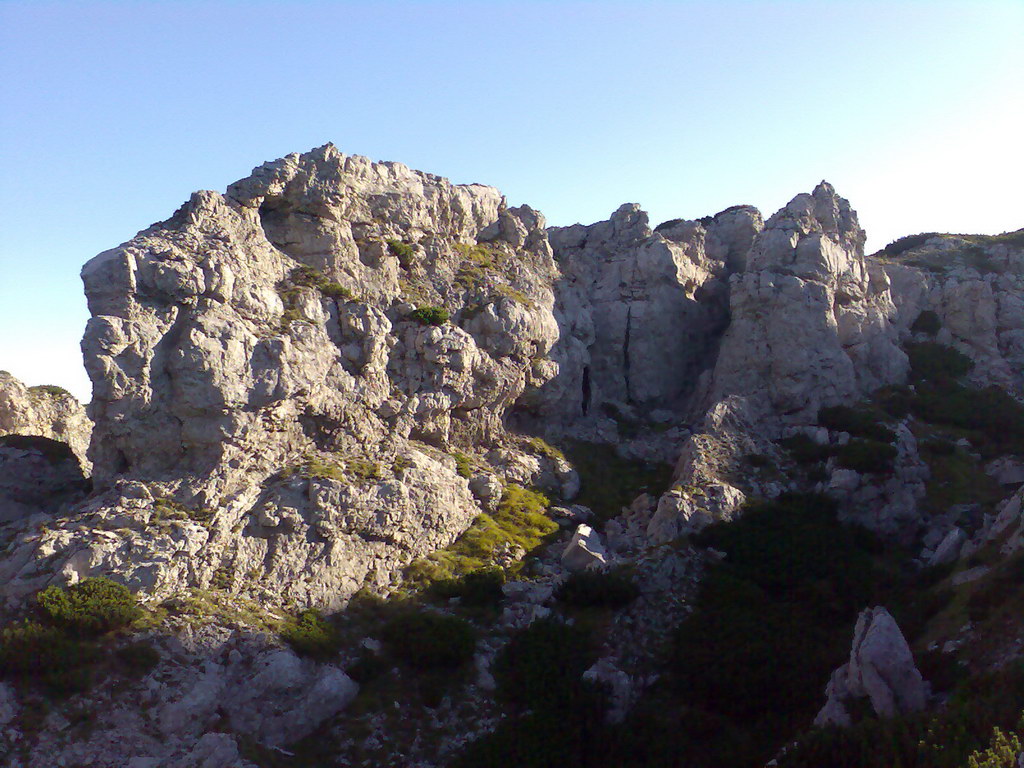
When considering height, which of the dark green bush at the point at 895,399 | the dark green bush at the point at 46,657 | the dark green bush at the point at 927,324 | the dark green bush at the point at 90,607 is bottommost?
the dark green bush at the point at 46,657

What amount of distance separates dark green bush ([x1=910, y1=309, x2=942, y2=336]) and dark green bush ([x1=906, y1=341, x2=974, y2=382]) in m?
2.06

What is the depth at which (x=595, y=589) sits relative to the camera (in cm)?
3008

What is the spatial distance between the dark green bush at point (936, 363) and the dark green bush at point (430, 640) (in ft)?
122

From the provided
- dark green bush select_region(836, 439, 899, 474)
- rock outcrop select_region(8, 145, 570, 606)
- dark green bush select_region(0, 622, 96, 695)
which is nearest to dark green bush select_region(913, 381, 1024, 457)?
dark green bush select_region(836, 439, 899, 474)

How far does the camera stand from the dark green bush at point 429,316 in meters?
39.9

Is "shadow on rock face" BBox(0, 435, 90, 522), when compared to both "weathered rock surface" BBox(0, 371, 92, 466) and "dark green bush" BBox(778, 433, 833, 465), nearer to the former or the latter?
"weathered rock surface" BBox(0, 371, 92, 466)

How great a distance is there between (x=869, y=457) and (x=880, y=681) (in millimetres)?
19478

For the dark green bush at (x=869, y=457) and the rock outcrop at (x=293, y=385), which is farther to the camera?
the dark green bush at (x=869, y=457)

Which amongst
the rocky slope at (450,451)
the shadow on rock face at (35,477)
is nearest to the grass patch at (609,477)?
the rocky slope at (450,451)

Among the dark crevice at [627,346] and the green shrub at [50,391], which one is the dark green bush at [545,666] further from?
the green shrub at [50,391]

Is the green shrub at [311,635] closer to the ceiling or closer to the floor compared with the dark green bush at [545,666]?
closer to the ceiling

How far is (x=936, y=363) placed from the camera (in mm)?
49781

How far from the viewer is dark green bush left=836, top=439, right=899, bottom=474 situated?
38.2 metres

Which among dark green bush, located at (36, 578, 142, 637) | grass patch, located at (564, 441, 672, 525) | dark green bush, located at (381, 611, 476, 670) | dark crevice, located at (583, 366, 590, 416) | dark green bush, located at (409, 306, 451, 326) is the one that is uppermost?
dark green bush, located at (409, 306, 451, 326)
